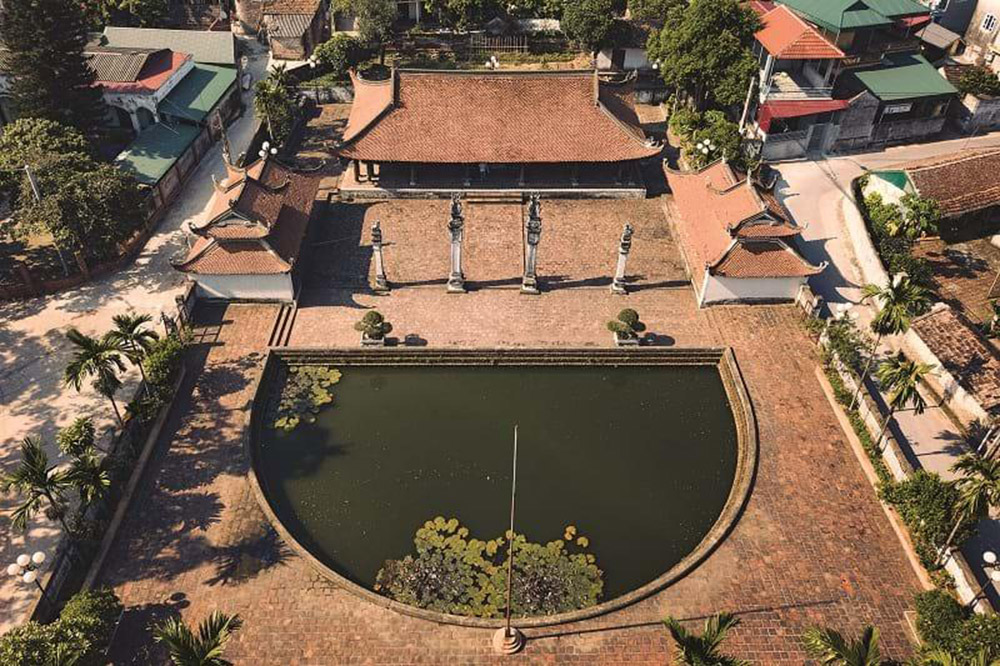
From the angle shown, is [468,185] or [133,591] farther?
[468,185]

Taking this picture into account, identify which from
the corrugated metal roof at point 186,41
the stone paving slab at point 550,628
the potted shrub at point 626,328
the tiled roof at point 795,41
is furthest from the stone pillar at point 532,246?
the corrugated metal roof at point 186,41

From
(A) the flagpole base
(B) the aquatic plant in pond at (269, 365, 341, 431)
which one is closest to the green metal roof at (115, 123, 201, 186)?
(B) the aquatic plant in pond at (269, 365, 341, 431)

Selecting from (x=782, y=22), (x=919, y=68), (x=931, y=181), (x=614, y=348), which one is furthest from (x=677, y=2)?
(x=614, y=348)

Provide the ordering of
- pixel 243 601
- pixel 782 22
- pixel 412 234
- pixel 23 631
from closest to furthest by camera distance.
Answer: pixel 23 631 < pixel 243 601 < pixel 412 234 < pixel 782 22

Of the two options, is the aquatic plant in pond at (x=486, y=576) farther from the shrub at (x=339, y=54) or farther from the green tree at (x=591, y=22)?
the shrub at (x=339, y=54)

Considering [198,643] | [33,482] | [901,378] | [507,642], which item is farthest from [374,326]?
[901,378]

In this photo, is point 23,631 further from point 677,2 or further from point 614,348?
point 677,2

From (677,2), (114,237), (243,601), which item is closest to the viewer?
(243,601)

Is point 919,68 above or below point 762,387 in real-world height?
above
